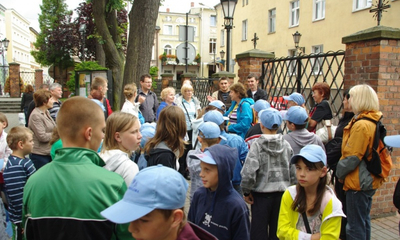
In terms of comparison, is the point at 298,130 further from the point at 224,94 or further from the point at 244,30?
the point at 244,30

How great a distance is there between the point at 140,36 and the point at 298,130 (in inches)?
278

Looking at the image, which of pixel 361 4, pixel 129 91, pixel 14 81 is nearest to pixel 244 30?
pixel 361 4

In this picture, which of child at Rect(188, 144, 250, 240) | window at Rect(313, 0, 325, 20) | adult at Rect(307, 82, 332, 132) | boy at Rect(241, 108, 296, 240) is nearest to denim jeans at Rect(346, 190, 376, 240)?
boy at Rect(241, 108, 296, 240)

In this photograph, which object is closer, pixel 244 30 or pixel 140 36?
pixel 140 36

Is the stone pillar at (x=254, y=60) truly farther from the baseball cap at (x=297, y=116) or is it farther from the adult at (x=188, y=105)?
the baseball cap at (x=297, y=116)

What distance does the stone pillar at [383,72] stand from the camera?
4.46 m

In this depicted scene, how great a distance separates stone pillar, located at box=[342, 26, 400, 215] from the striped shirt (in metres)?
4.50

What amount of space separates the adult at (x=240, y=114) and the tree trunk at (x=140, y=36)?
194 inches

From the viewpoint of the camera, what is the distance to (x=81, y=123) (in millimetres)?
1992

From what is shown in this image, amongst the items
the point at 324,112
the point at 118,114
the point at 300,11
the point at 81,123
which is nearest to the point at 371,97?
the point at 324,112

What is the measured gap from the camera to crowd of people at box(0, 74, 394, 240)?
159 cm

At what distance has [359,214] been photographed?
3600mm

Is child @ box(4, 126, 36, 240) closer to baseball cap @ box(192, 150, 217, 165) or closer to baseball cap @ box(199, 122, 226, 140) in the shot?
baseball cap @ box(199, 122, 226, 140)

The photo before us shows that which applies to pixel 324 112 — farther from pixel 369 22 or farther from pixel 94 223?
pixel 369 22
